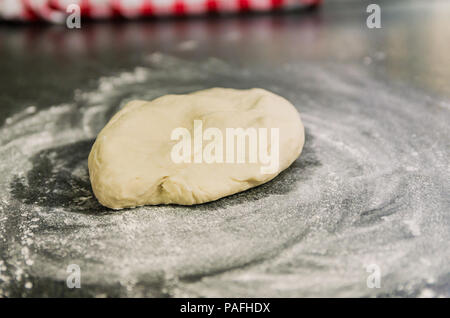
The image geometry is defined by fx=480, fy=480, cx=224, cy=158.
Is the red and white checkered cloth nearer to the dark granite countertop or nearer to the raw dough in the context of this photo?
the dark granite countertop

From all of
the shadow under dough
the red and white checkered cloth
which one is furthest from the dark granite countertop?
the red and white checkered cloth

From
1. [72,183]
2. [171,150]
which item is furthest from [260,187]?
[72,183]

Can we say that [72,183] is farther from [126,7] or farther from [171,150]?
[126,7]

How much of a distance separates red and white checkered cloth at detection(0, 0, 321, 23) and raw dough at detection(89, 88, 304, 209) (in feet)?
4.65

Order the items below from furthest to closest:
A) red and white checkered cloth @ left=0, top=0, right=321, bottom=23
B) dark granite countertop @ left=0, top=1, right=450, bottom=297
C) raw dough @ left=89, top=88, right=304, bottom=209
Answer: red and white checkered cloth @ left=0, top=0, right=321, bottom=23 < raw dough @ left=89, top=88, right=304, bottom=209 < dark granite countertop @ left=0, top=1, right=450, bottom=297

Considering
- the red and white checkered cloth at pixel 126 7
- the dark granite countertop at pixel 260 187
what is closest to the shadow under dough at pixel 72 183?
the dark granite countertop at pixel 260 187

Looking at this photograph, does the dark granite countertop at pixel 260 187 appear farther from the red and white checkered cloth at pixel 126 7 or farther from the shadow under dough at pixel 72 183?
the red and white checkered cloth at pixel 126 7

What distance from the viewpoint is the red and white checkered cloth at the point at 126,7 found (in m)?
2.77

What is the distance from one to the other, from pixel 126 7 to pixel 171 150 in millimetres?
1721

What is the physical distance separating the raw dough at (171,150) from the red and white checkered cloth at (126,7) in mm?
1416

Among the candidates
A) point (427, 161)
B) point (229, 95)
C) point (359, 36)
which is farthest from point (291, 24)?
point (427, 161)

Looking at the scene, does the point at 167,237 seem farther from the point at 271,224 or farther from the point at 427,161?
the point at 427,161

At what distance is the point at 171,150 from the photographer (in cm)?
137

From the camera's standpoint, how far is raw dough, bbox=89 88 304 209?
1.28m
